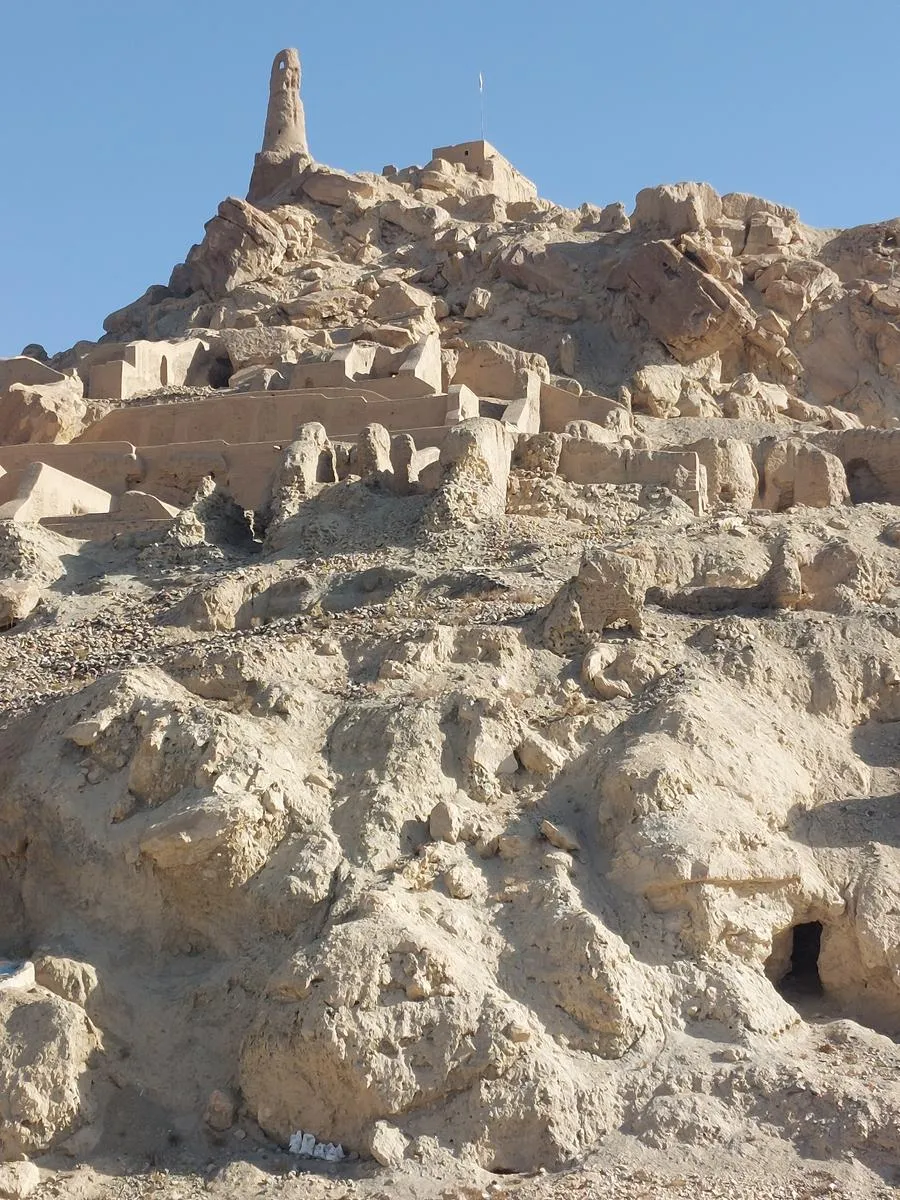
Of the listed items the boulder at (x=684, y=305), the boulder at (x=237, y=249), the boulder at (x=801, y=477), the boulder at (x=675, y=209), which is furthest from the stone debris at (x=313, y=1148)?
the boulder at (x=237, y=249)

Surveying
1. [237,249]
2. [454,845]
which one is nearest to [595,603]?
[454,845]

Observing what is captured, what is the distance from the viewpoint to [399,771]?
13.3 meters

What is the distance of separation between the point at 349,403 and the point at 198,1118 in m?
15.0

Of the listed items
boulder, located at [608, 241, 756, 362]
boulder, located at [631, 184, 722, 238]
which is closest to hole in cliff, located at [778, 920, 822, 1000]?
boulder, located at [608, 241, 756, 362]

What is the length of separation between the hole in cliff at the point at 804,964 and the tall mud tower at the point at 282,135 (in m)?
36.5

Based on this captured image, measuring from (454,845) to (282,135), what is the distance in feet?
128

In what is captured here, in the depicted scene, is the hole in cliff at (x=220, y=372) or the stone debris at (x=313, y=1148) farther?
the hole in cliff at (x=220, y=372)

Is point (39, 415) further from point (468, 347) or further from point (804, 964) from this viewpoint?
point (804, 964)

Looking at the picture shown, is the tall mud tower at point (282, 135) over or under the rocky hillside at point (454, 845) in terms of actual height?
over

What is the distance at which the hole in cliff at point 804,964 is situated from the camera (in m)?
13.1

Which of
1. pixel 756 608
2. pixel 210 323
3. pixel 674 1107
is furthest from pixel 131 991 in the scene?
pixel 210 323

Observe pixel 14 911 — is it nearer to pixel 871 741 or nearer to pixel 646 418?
pixel 871 741

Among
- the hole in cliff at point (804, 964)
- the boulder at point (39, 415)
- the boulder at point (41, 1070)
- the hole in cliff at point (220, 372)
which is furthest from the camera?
the hole in cliff at point (220, 372)

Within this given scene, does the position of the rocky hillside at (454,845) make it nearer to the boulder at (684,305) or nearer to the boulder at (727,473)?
the boulder at (727,473)
